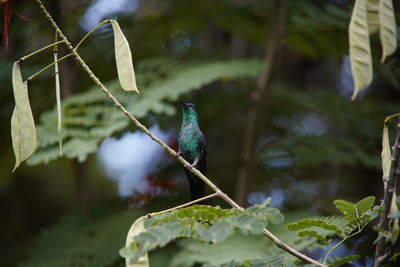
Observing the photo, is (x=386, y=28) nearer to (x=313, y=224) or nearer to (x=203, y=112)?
(x=313, y=224)

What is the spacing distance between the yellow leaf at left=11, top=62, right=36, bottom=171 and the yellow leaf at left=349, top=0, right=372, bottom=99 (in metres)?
1.05

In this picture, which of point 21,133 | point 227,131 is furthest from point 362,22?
point 227,131

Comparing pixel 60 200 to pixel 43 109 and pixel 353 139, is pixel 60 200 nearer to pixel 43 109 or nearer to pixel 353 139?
pixel 43 109

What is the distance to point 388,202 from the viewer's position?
5.26 ft

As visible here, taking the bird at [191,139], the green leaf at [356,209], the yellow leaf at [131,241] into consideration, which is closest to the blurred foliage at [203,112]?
the bird at [191,139]

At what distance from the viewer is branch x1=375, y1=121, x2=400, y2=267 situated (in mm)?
1569

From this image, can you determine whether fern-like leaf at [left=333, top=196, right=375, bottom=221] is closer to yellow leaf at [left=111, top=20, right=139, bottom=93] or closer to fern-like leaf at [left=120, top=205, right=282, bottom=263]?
fern-like leaf at [left=120, top=205, right=282, bottom=263]

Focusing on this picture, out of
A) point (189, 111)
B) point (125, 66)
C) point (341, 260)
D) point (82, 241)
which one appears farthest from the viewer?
point (82, 241)

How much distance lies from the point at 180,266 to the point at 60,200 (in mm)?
3949

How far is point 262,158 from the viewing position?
5.12 m

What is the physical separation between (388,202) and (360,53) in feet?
1.56

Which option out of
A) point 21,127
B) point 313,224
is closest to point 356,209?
point 313,224

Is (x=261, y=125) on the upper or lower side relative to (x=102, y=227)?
upper

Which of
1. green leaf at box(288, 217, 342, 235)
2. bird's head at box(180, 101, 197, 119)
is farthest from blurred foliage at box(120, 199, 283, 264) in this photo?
bird's head at box(180, 101, 197, 119)
